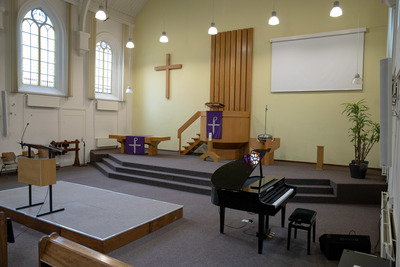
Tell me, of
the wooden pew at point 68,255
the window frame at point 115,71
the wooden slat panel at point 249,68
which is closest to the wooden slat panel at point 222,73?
the wooden slat panel at point 249,68

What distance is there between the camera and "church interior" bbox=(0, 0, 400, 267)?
3311 mm

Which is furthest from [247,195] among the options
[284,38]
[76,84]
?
[76,84]

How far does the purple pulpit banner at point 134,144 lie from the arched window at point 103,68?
91.4 inches

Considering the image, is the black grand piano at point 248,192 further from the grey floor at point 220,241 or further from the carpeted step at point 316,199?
the carpeted step at point 316,199

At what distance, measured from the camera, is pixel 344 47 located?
7.10m

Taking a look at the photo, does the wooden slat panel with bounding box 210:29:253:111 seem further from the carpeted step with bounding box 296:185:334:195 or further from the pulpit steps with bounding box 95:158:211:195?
the carpeted step with bounding box 296:185:334:195

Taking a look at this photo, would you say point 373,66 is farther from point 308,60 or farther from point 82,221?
point 82,221

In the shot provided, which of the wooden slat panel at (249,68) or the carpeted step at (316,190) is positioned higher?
the wooden slat panel at (249,68)

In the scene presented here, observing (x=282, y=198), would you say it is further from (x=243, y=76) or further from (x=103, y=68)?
(x=103, y=68)

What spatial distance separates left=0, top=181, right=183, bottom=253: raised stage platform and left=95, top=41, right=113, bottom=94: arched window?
5.38m

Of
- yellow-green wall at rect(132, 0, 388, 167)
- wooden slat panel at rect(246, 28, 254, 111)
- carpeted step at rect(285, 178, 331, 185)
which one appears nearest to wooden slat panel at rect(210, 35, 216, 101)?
yellow-green wall at rect(132, 0, 388, 167)

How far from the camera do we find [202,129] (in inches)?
313

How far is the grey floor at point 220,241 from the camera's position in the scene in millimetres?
3010

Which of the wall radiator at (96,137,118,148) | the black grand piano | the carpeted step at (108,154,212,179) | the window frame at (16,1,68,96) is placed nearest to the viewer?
the black grand piano
